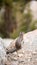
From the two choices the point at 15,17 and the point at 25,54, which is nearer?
the point at 25,54

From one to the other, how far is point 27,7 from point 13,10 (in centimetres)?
43

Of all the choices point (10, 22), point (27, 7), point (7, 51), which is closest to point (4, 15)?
point (10, 22)

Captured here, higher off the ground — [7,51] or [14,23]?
[7,51]

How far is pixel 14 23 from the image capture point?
7.30m

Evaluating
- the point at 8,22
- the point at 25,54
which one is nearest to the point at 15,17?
the point at 8,22

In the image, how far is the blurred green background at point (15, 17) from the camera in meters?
6.80

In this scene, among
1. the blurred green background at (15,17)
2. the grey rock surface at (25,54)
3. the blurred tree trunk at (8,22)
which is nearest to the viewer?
the grey rock surface at (25,54)

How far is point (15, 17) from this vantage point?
A: 7086mm

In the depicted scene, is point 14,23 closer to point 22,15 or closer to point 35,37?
point 22,15

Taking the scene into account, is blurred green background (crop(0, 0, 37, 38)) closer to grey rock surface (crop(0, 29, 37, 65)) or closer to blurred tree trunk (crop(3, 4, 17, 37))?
blurred tree trunk (crop(3, 4, 17, 37))

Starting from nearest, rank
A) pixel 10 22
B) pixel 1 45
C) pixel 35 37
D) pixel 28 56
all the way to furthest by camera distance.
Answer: pixel 1 45
pixel 28 56
pixel 35 37
pixel 10 22

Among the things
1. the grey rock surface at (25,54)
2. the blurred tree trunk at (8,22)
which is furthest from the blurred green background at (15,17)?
the grey rock surface at (25,54)

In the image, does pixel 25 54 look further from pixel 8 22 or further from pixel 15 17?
pixel 8 22

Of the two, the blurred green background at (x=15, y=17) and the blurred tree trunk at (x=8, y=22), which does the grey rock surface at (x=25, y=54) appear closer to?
the blurred green background at (x=15, y=17)
